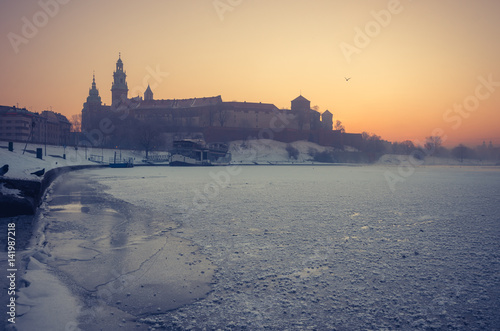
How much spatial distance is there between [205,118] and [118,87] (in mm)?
30531

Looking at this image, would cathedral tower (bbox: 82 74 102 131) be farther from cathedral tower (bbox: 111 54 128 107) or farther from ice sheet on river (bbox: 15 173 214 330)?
ice sheet on river (bbox: 15 173 214 330)

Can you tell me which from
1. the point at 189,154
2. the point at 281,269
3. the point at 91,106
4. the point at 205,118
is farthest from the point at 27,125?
the point at 281,269

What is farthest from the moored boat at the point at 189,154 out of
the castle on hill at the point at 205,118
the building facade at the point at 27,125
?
the building facade at the point at 27,125

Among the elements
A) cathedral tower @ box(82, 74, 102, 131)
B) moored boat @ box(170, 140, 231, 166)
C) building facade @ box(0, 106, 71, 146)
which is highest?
cathedral tower @ box(82, 74, 102, 131)

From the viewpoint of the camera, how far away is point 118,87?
110 metres

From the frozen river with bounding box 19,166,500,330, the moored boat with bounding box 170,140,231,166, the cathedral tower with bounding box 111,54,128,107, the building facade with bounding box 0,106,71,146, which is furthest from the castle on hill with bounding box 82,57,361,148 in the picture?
the frozen river with bounding box 19,166,500,330

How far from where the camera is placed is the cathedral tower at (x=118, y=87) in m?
110

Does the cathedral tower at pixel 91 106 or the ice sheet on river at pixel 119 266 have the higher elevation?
the cathedral tower at pixel 91 106

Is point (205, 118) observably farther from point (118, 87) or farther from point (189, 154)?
point (189, 154)

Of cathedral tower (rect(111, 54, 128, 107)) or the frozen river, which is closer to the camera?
the frozen river

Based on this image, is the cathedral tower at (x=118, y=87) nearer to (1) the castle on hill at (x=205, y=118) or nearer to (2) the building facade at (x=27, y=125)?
(1) the castle on hill at (x=205, y=118)

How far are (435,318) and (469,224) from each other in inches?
266

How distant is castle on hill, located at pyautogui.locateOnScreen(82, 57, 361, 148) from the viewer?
102312 millimetres

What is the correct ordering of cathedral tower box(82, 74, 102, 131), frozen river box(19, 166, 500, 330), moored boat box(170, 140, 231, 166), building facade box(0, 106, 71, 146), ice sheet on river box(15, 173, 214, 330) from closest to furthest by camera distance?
frozen river box(19, 166, 500, 330) < ice sheet on river box(15, 173, 214, 330) < moored boat box(170, 140, 231, 166) < building facade box(0, 106, 71, 146) < cathedral tower box(82, 74, 102, 131)
